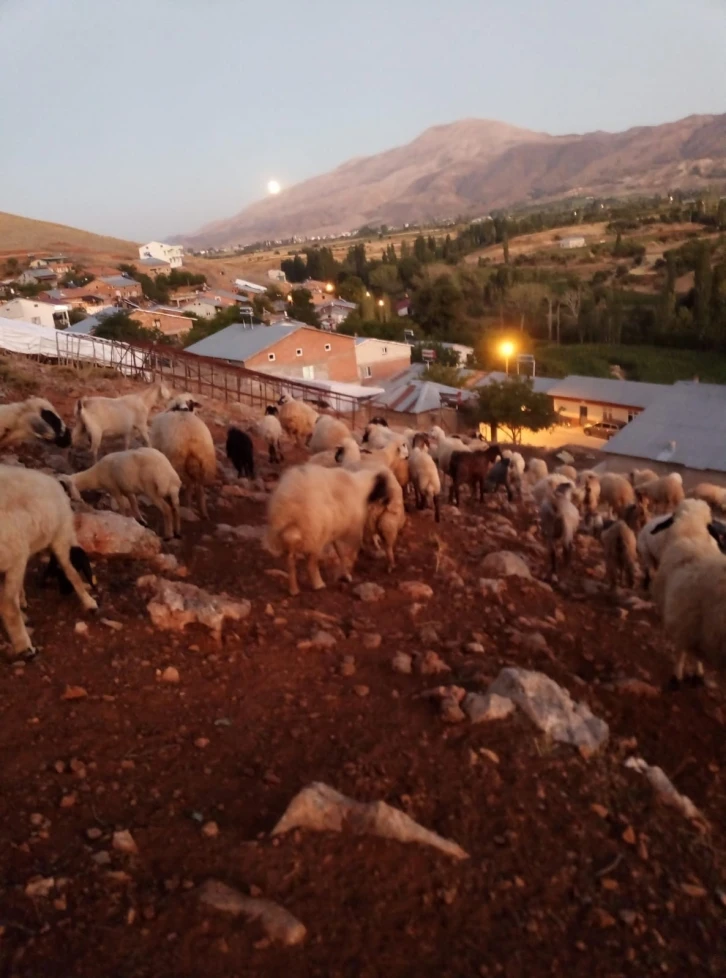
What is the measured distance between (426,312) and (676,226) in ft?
174

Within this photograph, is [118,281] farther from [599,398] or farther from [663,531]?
[663,531]

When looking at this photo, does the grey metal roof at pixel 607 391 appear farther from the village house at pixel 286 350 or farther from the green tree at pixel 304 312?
the green tree at pixel 304 312

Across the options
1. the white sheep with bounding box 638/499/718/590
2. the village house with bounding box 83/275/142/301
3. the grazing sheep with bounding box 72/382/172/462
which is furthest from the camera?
the village house with bounding box 83/275/142/301

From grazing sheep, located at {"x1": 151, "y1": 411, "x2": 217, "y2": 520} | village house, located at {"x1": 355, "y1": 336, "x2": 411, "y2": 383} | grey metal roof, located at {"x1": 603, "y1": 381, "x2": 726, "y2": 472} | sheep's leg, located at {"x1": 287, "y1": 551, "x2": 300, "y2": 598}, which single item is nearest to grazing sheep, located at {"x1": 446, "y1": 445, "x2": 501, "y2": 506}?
grazing sheep, located at {"x1": 151, "y1": 411, "x2": 217, "y2": 520}

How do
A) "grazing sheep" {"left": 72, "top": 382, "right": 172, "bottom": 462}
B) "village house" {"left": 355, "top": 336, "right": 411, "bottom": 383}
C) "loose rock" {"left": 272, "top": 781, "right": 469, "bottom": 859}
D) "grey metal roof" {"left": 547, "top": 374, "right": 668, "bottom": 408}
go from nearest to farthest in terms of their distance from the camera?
"loose rock" {"left": 272, "top": 781, "right": 469, "bottom": 859}, "grazing sheep" {"left": 72, "top": 382, "right": 172, "bottom": 462}, "grey metal roof" {"left": 547, "top": 374, "right": 668, "bottom": 408}, "village house" {"left": 355, "top": 336, "right": 411, "bottom": 383}

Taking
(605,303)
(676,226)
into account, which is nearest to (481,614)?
(605,303)

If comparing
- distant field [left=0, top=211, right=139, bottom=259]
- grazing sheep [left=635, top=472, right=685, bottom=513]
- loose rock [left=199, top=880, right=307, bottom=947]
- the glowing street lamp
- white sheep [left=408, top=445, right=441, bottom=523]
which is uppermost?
distant field [left=0, top=211, right=139, bottom=259]

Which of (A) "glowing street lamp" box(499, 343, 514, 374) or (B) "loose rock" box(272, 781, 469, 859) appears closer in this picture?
(B) "loose rock" box(272, 781, 469, 859)

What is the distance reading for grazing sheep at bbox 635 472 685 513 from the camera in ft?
42.8

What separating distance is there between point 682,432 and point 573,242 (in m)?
83.0

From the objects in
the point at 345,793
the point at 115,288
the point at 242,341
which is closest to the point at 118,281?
the point at 115,288

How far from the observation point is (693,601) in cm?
578

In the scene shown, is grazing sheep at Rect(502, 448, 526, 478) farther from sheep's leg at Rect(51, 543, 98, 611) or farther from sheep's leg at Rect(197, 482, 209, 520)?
sheep's leg at Rect(51, 543, 98, 611)

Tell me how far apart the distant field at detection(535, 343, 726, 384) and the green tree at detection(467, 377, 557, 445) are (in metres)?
18.9
